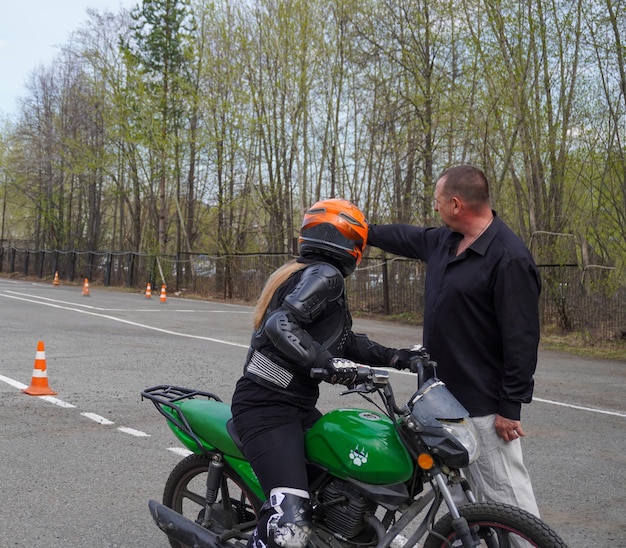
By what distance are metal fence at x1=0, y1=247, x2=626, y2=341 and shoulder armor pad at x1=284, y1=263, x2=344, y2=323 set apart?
49.4ft

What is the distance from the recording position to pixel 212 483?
3637 millimetres

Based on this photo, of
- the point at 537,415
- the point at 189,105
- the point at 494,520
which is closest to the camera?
the point at 494,520

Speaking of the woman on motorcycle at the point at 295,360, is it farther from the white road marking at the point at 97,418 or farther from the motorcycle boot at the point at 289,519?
the white road marking at the point at 97,418

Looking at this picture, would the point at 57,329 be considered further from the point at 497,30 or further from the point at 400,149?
the point at 400,149

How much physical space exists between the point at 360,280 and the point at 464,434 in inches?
872

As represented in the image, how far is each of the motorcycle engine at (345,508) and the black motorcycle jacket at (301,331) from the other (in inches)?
16.9

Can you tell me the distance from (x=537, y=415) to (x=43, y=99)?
46.2m

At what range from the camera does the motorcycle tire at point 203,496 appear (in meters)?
3.65

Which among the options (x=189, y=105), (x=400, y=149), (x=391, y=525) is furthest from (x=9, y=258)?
(x=391, y=525)

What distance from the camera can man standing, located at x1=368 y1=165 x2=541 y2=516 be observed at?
130 inches

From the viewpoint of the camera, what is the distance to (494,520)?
288 centimetres

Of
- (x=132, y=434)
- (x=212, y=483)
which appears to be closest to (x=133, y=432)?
(x=132, y=434)

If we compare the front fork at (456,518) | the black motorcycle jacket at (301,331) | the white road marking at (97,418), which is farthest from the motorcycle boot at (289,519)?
the white road marking at (97,418)

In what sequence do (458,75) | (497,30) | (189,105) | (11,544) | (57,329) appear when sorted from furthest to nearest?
(189,105)
(458,75)
(497,30)
(57,329)
(11,544)
